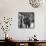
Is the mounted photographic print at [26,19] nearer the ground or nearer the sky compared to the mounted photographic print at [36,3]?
nearer the ground

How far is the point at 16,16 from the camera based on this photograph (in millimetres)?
5047

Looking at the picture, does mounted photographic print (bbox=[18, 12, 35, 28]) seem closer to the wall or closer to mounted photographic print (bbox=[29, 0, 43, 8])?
the wall

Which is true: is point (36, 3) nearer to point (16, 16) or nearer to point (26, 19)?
point (26, 19)

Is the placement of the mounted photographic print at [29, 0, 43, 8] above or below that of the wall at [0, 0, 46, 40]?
above

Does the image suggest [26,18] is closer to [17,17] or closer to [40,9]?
[17,17]

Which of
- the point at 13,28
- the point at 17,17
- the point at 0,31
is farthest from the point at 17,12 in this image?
the point at 0,31

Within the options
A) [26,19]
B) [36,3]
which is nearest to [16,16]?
[26,19]

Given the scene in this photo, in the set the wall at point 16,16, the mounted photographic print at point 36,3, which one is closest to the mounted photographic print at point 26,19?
the wall at point 16,16

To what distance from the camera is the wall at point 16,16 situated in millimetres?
5008

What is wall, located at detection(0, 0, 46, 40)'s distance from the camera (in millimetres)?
5008

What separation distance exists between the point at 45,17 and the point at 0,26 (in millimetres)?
1850

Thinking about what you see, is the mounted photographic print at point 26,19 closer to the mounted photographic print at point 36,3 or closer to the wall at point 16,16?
the wall at point 16,16

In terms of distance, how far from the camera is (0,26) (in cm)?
497

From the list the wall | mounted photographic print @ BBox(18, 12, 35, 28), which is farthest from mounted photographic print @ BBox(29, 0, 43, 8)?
mounted photographic print @ BBox(18, 12, 35, 28)
